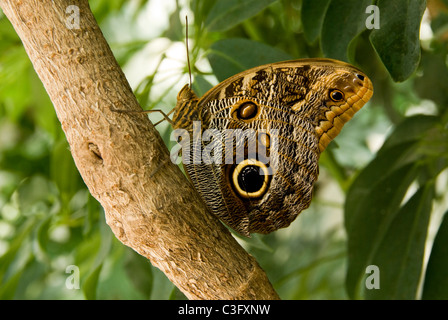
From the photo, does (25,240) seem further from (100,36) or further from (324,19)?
(324,19)

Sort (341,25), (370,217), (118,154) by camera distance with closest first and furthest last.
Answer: (118,154) < (341,25) < (370,217)

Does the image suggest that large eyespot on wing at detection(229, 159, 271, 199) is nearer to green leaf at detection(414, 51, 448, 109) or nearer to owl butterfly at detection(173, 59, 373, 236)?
owl butterfly at detection(173, 59, 373, 236)

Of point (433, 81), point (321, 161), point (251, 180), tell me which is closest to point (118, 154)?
point (251, 180)

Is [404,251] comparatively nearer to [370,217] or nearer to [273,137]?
[370,217]

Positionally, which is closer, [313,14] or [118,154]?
[118,154]

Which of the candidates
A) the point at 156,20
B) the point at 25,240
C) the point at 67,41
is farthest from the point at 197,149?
the point at 156,20

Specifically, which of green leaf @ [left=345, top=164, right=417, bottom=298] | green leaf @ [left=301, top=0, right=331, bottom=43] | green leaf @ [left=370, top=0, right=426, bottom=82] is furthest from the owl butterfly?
green leaf @ [left=345, top=164, right=417, bottom=298]

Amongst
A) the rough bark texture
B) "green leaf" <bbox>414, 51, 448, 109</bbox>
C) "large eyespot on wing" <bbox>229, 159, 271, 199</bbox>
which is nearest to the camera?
the rough bark texture
